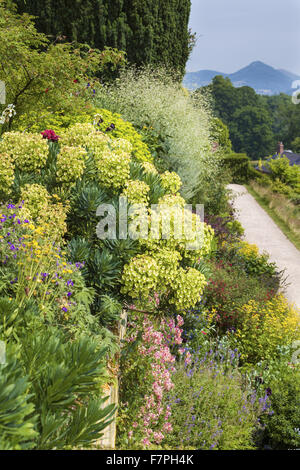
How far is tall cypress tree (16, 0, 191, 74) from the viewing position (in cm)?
1323

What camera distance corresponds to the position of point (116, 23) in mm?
13508

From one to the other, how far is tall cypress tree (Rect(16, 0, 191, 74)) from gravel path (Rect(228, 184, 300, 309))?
6433mm

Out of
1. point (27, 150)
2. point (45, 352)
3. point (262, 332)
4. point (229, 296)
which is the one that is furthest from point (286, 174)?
point (45, 352)

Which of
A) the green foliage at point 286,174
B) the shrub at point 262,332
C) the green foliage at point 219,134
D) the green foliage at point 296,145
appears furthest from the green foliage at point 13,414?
the green foliage at point 296,145

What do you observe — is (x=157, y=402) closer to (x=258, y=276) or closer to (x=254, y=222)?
(x=258, y=276)

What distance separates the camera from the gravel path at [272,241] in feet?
24.2

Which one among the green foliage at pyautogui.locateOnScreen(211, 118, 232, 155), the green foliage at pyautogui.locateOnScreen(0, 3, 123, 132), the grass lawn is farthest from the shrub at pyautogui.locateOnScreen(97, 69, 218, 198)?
the green foliage at pyautogui.locateOnScreen(211, 118, 232, 155)

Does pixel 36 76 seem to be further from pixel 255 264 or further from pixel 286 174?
pixel 286 174

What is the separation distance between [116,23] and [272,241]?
9.14 metres

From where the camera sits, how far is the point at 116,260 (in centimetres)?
378

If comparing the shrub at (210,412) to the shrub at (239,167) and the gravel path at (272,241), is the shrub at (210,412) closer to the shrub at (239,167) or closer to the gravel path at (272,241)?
the gravel path at (272,241)

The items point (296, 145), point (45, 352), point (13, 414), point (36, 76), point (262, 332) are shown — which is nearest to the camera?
point (13, 414)

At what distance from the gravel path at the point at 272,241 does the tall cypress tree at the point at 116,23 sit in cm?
643
